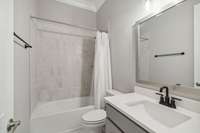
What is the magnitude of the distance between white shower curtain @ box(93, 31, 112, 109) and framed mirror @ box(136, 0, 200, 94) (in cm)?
69

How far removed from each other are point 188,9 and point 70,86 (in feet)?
7.83

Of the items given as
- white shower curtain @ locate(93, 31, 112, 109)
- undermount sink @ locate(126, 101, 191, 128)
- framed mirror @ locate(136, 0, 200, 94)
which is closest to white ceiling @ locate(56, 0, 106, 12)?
white shower curtain @ locate(93, 31, 112, 109)

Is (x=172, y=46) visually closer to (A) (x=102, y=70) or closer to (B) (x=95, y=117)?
(A) (x=102, y=70)

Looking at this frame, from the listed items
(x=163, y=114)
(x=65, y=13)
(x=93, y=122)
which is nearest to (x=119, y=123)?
(x=163, y=114)

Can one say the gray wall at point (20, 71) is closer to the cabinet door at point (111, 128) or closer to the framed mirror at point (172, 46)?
the cabinet door at point (111, 128)

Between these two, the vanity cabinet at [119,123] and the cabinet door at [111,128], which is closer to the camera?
the vanity cabinet at [119,123]

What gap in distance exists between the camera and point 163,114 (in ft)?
2.90

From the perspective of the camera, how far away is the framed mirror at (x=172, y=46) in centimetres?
90

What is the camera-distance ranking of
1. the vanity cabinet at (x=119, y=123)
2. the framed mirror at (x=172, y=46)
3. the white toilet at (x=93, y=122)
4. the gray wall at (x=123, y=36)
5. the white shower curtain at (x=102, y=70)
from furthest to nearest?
the white shower curtain at (x=102, y=70)
the gray wall at (x=123, y=36)
the white toilet at (x=93, y=122)
the framed mirror at (x=172, y=46)
the vanity cabinet at (x=119, y=123)

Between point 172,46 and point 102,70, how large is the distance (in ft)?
3.77

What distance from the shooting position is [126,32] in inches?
65.4

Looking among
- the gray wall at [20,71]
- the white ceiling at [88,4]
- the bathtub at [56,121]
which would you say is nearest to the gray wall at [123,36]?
the white ceiling at [88,4]

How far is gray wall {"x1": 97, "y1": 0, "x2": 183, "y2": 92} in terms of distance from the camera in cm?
150

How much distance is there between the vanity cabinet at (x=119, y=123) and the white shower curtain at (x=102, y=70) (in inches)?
30.6
